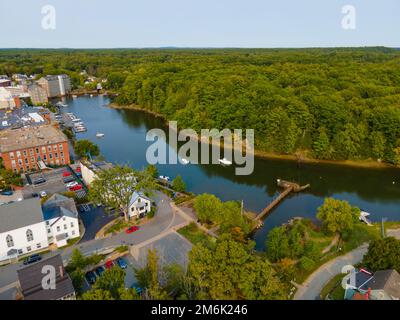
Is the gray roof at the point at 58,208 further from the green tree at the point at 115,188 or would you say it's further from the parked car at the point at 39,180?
the parked car at the point at 39,180

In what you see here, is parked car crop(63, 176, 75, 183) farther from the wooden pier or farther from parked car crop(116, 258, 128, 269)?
the wooden pier

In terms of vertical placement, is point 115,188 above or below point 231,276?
above

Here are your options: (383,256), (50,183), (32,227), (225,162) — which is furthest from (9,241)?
(225,162)

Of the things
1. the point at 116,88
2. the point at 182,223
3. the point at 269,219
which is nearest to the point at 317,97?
the point at 269,219

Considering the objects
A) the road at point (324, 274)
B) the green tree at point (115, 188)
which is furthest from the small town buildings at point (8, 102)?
the road at point (324, 274)

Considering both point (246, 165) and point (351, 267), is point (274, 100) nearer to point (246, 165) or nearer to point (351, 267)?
point (246, 165)

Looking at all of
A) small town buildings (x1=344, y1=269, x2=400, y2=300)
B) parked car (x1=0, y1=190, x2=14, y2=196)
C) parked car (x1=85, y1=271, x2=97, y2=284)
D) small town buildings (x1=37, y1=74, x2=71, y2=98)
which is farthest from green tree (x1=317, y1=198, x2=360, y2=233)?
small town buildings (x1=37, y1=74, x2=71, y2=98)

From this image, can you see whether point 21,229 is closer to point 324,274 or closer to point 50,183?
point 50,183
